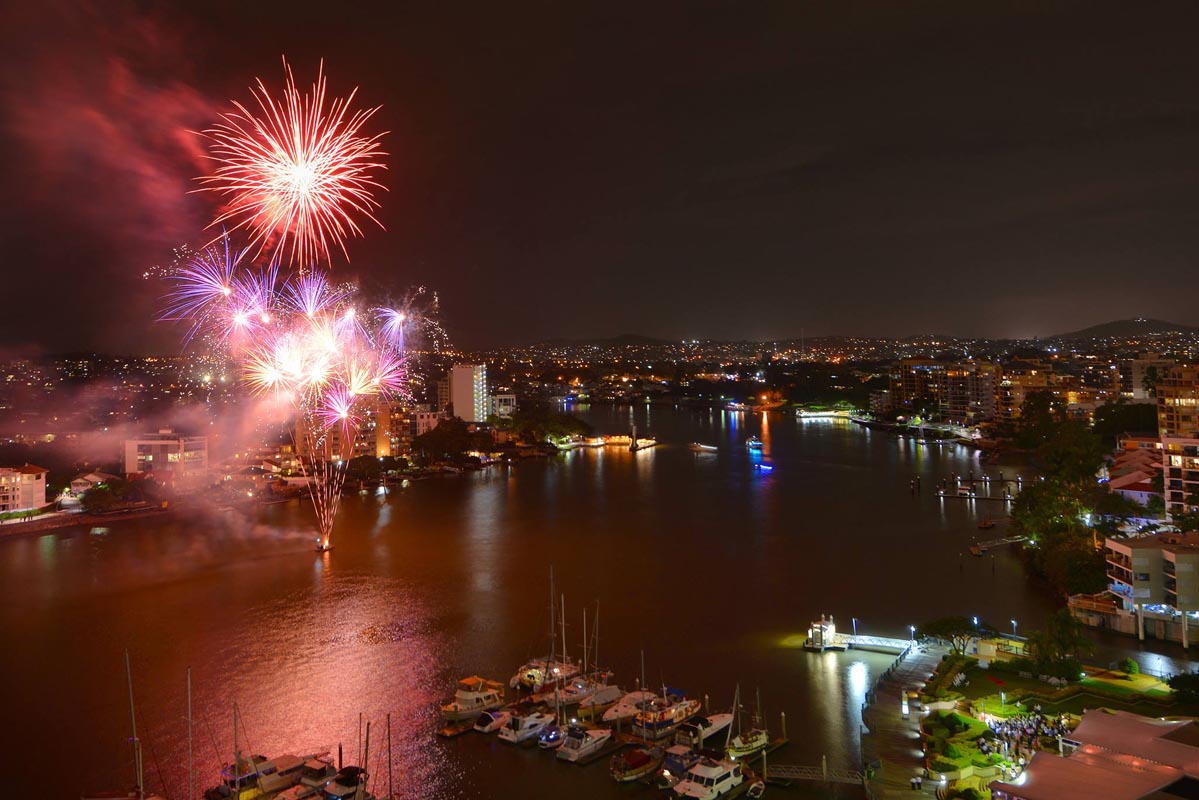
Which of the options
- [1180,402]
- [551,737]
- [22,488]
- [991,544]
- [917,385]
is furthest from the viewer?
[917,385]

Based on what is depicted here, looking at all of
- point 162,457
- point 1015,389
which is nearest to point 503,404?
point 162,457

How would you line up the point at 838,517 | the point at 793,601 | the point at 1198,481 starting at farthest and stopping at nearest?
the point at 838,517 → the point at 1198,481 → the point at 793,601

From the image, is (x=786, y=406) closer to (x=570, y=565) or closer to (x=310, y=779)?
(x=570, y=565)

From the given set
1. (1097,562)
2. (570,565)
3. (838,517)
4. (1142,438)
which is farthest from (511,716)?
(1142,438)

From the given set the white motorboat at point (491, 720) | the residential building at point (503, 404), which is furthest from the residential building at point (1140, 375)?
the white motorboat at point (491, 720)

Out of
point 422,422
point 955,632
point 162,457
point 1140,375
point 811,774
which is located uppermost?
point 1140,375

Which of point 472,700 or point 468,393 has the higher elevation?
point 468,393

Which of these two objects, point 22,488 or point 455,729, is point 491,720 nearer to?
point 455,729
